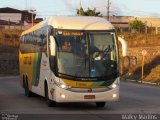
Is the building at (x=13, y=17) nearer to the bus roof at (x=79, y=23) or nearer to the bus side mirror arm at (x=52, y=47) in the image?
the bus roof at (x=79, y=23)

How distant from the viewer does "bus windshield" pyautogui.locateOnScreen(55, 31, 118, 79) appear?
793 inches

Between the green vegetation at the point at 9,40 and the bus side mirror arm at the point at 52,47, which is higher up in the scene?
the bus side mirror arm at the point at 52,47

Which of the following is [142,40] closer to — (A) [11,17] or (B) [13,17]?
(A) [11,17]

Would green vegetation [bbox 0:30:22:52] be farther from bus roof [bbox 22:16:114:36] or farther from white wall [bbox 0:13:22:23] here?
bus roof [bbox 22:16:114:36]

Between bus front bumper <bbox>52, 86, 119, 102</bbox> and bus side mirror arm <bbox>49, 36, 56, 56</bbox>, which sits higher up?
bus side mirror arm <bbox>49, 36, 56, 56</bbox>

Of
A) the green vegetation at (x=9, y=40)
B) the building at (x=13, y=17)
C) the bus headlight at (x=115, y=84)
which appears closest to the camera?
the bus headlight at (x=115, y=84)

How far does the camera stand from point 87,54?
20.3 metres

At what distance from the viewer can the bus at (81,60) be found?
65.5 ft

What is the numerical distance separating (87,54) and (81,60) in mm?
328

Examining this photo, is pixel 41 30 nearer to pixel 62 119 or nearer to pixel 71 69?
pixel 71 69

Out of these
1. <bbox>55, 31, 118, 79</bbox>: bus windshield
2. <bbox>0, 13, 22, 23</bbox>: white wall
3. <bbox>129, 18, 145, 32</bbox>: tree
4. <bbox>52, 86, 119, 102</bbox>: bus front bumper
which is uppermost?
<bbox>55, 31, 118, 79</bbox>: bus windshield

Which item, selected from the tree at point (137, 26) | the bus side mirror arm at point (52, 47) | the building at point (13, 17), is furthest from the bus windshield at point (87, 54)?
the tree at point (137, 26)

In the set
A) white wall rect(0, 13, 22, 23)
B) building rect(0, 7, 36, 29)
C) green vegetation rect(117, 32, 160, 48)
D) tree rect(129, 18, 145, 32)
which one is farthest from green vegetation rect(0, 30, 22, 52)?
white wall rect(0, 13, 22, 23)

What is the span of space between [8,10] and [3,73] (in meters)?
66.0
